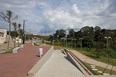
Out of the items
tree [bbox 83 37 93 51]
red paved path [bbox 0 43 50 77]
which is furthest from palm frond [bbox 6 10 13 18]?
tree [bbox 83 37 93 51]

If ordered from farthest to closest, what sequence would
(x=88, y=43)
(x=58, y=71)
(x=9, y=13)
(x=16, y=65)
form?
(x=88, y=43) < (x=9, y=13) < (x=16, y=65) < (x=58, y=71)

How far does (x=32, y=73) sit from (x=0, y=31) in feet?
168

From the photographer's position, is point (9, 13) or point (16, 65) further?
point (9, 13)

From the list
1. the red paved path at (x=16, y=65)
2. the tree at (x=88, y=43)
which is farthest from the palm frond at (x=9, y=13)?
the tree at (x=88, y=43)

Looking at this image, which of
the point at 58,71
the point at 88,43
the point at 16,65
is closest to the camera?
the point at 58,71

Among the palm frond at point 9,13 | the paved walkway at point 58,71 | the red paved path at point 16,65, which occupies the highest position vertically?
the palm frond at point 9,13

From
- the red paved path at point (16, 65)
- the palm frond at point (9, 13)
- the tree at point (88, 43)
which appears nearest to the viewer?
the red paved path at point (16, 65)

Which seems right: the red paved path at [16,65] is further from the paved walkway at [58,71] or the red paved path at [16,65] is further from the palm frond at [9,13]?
the palm frond at [9,13]

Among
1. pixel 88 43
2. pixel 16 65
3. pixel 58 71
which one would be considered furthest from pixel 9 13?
pixel 88 43

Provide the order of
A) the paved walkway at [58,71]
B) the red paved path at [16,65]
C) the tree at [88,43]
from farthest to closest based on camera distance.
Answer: the tree at [88,43] < the paved walkway at [58,71] < the red paved path at [16,65]

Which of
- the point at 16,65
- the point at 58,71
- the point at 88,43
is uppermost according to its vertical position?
the point at 88,43

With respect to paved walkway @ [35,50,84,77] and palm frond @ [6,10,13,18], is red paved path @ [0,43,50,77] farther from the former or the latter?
palm frond @ [6,10,13,18]

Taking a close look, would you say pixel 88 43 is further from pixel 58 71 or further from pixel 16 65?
pixel 16 65

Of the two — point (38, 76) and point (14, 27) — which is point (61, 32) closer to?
point (14, 27)
